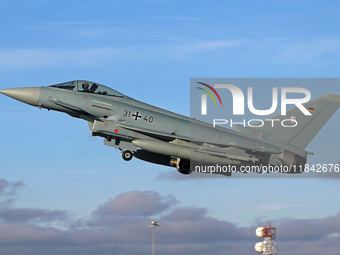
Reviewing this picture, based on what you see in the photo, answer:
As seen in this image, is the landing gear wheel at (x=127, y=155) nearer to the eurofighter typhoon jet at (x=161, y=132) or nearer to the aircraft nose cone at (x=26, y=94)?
the eurofighter typhoon jet at (x=161, y=132)

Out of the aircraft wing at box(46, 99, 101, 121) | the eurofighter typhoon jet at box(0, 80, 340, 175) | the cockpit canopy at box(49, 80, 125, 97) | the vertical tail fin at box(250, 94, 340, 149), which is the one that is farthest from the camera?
the vertical tail fin at box(250, 94, 340, 149)

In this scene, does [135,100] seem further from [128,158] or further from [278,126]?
[278,126]

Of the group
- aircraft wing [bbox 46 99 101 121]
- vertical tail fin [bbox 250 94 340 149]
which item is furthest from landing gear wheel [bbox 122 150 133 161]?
vertical tail fin [bbox 250 94 340 149]

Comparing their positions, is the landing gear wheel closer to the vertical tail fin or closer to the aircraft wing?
Result: the aircraft wing

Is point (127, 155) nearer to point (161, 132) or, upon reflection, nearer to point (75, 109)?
point (161, 132)

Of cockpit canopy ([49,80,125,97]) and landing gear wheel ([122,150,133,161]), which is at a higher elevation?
cockpit canopy ([49,80,125,97])

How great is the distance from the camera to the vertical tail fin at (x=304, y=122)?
36.2 m

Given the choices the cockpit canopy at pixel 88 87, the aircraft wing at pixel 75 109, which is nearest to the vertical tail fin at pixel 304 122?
the cockpit canopy at pixel 88 87

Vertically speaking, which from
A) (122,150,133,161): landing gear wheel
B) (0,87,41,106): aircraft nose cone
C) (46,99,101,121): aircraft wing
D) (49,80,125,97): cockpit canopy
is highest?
(49,80,125,97): cockpit canopy

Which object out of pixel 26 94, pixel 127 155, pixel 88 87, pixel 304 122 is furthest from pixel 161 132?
pixel 304 122

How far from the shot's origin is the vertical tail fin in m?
36.2

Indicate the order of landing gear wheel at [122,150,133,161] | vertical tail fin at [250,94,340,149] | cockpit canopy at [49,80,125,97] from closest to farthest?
cockpit canopy at [49,80,125,97]
landing gear wheel at [122,150,133,161]
vertical tail fin at [250,94,340,149]

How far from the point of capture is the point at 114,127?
34.3 meters

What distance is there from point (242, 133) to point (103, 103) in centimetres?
934
